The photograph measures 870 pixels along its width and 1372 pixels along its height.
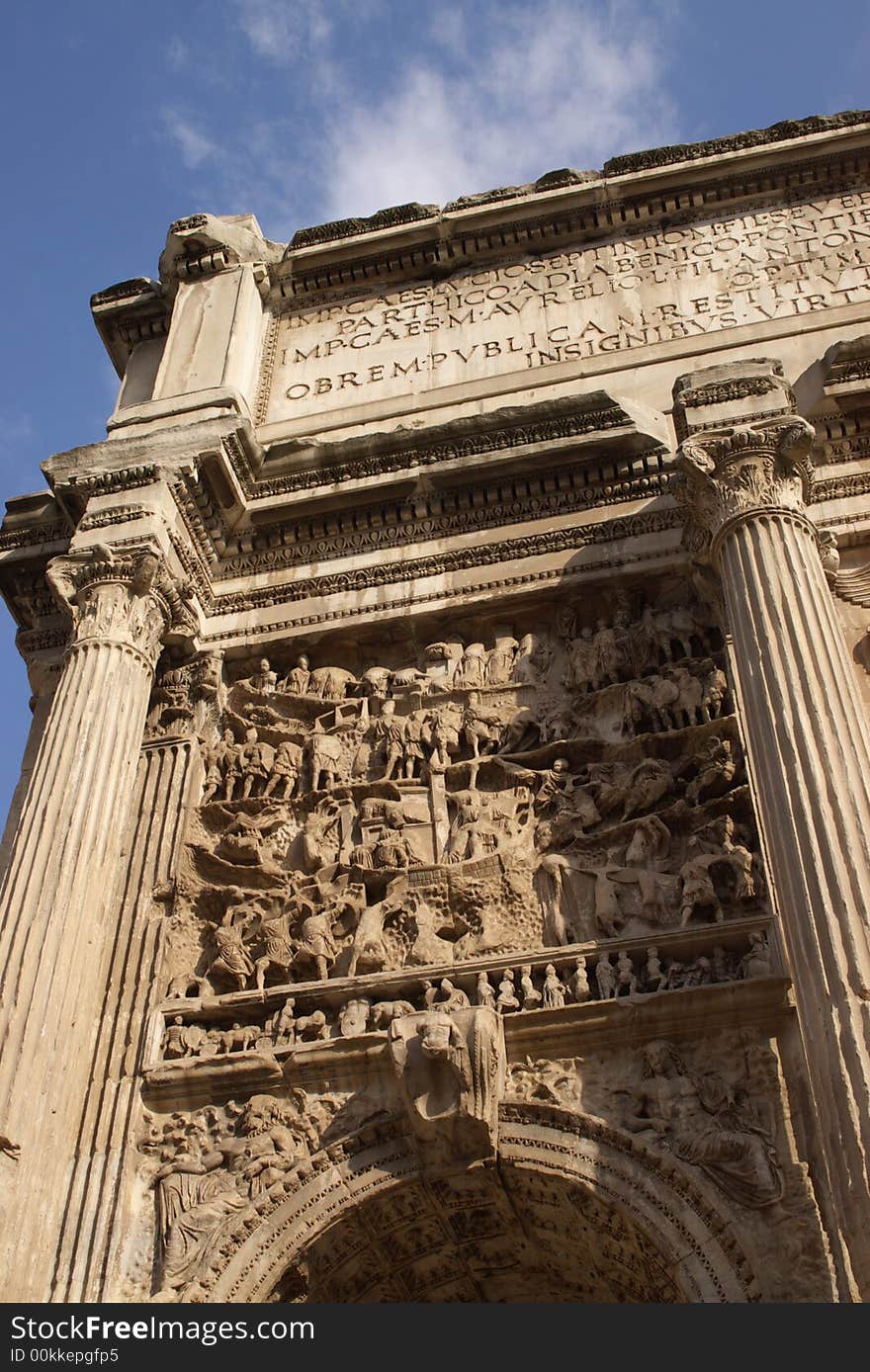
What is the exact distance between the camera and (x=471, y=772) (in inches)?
445

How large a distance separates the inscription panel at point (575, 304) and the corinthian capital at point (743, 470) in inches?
118

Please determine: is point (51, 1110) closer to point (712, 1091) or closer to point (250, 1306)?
point (250, 1306)

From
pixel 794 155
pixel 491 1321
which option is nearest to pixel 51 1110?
pixel 491 1321

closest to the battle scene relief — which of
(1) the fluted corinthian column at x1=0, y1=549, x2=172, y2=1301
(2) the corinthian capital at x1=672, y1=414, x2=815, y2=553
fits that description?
(1) the fluted corinthian column at x1=0, y1=549, x2=172, y2=1301

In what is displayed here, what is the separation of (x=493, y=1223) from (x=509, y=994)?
1.35m

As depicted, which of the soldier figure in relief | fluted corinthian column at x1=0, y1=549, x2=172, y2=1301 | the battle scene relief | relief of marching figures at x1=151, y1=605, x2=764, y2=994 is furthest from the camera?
the soldier figure in relief

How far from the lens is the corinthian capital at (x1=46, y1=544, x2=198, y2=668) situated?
11609 mm

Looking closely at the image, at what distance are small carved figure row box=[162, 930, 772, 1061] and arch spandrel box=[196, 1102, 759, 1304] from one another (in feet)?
2.30

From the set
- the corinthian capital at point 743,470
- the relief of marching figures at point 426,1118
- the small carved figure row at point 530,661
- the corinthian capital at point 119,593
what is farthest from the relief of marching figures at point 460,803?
the corinthian capital at point 743,470

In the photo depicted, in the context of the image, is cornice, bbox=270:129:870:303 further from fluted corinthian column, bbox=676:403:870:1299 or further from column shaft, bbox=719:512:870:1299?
column shaft, bbox=719:512:870:1299

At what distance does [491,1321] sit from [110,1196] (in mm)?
3088

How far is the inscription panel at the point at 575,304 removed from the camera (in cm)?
1424

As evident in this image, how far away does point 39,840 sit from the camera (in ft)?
33.3

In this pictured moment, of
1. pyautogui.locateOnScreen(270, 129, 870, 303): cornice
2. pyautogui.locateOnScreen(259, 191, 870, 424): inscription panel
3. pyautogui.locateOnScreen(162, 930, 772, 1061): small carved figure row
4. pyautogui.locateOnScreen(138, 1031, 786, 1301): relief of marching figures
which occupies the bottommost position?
pyautogui.locateOnScreen(138, 1031, 786, 1301): relief of marching figures
